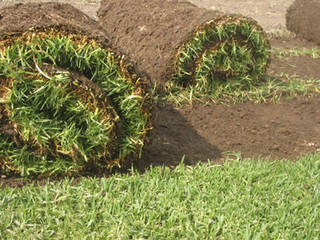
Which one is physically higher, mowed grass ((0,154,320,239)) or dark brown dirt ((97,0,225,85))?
dark brown dirt ((97,0,225,85))

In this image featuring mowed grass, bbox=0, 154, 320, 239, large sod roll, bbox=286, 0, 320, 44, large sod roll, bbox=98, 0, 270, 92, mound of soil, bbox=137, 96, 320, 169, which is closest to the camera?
mowed grass, bbox=0, 154, 320, 239

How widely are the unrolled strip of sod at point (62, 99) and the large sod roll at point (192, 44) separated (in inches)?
71.9

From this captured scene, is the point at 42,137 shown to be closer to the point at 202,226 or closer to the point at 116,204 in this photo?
the point at 116,204

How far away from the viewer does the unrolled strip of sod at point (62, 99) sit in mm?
3240

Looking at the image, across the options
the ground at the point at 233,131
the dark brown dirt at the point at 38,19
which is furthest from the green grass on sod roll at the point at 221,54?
the dark brown dirt at the point at 38,19

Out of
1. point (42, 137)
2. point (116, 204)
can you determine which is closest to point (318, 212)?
point (116, 204)

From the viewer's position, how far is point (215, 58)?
547 cm

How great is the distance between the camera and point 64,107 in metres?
3.36

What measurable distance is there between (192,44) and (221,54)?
42 centimetres

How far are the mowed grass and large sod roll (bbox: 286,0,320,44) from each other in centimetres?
590

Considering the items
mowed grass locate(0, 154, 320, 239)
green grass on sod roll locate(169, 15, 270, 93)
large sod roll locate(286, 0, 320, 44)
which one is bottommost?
mowed grass locate(0, 154, 320, 239)

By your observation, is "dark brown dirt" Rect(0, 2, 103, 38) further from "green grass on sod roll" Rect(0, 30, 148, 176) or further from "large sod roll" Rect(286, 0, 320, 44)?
"large sod roll" Rect(286, 0, 320, 44)

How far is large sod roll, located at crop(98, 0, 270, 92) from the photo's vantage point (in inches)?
209

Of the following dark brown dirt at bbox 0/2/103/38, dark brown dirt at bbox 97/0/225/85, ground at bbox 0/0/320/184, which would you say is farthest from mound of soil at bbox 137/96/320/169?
dark brown dirt at bbox 0/2/103/38
